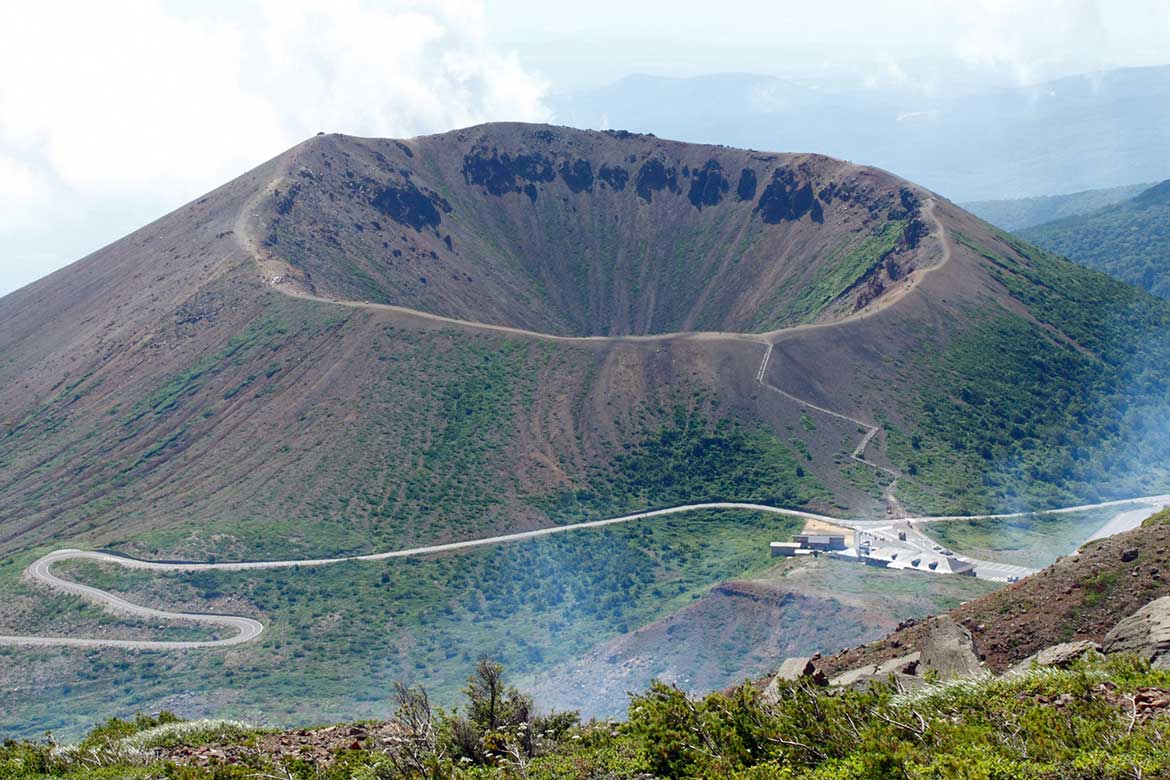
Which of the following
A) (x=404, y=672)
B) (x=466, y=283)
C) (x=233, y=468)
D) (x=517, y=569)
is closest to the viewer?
(x=404, y=672)

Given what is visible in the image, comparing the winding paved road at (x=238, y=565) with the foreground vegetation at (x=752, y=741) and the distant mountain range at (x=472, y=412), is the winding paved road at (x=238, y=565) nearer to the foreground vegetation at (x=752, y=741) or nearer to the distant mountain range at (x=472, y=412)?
the distant mountain range at (x=472, y=412)

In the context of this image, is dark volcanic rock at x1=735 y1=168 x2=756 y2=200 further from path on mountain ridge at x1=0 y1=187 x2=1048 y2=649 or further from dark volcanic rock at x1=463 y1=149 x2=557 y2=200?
path on mountain ridge at x1=0 y1=187 x2=1048 y2=649

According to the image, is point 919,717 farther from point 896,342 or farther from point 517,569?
point 896,342

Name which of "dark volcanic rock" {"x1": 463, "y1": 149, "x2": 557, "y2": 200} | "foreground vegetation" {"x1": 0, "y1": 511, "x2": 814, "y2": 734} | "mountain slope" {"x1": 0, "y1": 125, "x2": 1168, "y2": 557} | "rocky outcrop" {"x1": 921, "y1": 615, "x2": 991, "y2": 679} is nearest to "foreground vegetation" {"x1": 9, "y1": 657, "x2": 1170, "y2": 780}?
"rocky outcrop" {"x1": 921, "y1": 615, "x2": 991, "y2": 679}

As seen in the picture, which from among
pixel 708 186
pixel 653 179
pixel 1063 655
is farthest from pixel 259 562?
pixel 653 179

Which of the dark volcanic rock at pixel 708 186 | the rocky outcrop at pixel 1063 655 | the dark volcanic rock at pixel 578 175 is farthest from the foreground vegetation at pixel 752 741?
the dark volcanic rock at pixel 578 175

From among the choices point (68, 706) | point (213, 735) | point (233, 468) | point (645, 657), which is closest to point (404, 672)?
point (645, 657)
